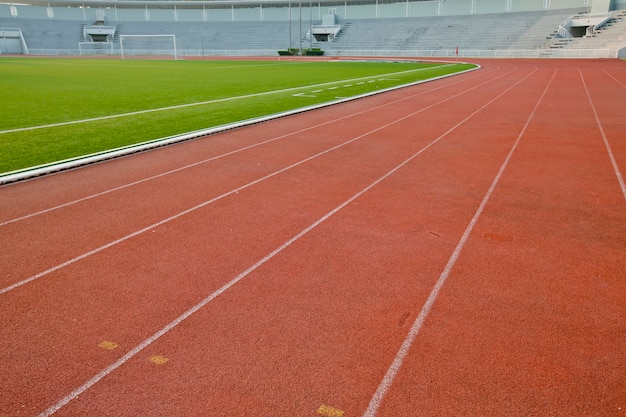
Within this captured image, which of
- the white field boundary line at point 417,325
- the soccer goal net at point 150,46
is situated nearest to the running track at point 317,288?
the white field boundary line at point 417,325

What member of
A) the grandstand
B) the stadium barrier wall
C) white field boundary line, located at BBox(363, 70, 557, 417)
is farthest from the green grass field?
the stadium barrier wall

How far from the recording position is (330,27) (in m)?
68.8

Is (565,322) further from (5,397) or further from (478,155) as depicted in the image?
(478,155)

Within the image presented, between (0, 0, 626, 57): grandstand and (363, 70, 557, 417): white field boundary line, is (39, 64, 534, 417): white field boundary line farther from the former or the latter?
A: (0, 0, 626, 57): grandstand

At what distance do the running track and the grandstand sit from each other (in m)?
44.3

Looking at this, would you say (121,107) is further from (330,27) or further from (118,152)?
(330,27)

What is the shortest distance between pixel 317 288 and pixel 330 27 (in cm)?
6967

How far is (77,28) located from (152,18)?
11.5 meters

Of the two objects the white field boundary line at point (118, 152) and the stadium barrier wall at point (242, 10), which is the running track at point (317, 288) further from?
the stadium barrier wall at point (242, 10)

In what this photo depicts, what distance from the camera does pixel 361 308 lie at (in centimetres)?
402

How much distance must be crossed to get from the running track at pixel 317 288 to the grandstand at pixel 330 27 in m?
44.3

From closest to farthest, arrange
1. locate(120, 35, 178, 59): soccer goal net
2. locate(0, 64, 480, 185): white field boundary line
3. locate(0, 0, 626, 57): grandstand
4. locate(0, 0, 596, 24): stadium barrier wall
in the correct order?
1. locate(0, 64, 480, 185): white field boundary line
2. locate(0, 0, 626, 57): grandstand
3. locate(0, 0, 596, 24): stadium barrier wall
4. locate(120, 35, 178, 59): soccer goal net

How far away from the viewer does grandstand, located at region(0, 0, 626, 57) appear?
164 feet

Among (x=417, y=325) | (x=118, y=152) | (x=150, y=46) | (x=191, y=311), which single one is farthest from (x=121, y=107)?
(x=150, y=46)
